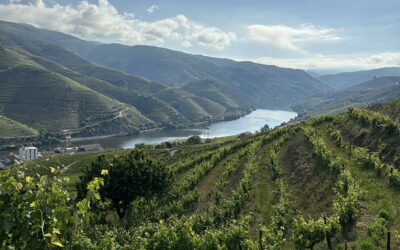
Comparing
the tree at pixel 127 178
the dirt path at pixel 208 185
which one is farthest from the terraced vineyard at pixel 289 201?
the tree at pixel 127 178

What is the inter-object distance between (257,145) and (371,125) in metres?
25.0

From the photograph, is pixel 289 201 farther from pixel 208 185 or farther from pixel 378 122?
pixel 208 185

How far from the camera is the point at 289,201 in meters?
36.0

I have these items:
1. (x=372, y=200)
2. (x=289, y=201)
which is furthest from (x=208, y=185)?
(x=372, y=200)

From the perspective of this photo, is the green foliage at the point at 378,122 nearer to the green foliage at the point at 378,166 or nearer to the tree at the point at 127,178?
the green foliage at the point at 378,166

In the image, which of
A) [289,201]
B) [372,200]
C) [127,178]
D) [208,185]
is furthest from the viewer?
[208,185]

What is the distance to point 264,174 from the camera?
5128 cm

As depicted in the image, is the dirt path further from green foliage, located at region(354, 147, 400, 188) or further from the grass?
the grass

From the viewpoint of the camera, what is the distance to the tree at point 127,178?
48.0 m

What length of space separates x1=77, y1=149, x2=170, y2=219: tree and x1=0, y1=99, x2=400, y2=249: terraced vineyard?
4.71ft

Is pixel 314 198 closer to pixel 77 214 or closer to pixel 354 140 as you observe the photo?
pixel 354 140

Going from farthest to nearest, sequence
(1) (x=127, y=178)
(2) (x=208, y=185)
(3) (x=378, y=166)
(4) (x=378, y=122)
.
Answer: (2) (x=208, y=185), (1) (x=127, y=178), (4) (x=378, y=122), (3) (x=378, y=166)

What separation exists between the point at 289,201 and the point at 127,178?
21399 mm

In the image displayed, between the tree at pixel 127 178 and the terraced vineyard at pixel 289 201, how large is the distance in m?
1.44
